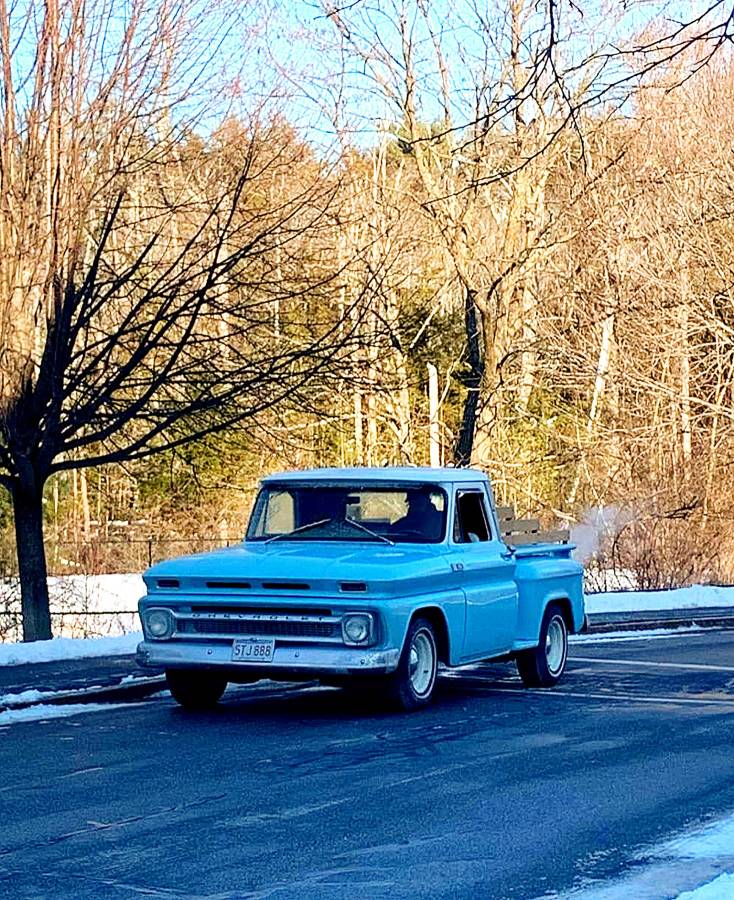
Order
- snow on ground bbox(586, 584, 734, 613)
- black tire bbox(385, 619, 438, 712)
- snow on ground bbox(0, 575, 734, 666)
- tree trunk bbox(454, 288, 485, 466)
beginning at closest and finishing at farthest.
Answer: black tire bbox(385, 619, 438, 712)
snow on ground bbox(586, 584, 734, 613)
snow on ground bbox(0, 575, 734, 666)
tree trunk bbox(454, 288, 485, 466)

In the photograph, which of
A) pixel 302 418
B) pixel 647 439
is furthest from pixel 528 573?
pixel 647 439

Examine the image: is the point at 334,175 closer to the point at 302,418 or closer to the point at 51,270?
the point at 51,270

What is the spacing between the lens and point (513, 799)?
8.90 meters

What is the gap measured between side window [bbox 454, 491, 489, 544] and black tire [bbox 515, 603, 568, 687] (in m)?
1.17

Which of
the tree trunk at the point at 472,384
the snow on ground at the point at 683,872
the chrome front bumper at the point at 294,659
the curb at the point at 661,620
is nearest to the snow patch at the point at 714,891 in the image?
the snow on ground at the point at 683,872

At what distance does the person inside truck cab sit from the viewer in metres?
13.3

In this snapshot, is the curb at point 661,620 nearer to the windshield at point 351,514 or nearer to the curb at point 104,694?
the windshield at point 351,514

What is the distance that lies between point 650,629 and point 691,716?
32.8 feet

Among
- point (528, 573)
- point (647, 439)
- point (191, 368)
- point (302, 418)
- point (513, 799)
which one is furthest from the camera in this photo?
point (647, 439)

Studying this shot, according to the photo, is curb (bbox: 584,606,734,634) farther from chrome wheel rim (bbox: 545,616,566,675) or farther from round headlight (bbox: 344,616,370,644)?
round headlight (bbox: 344,616,370,644)

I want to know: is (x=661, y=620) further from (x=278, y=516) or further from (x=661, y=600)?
(x=278, y=516)

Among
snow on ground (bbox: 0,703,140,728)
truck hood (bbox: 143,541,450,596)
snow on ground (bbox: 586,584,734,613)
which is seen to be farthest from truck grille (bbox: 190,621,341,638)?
snow on ground (bbox: 586,584,734,613)

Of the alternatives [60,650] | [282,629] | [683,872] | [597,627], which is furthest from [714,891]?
[597,627]

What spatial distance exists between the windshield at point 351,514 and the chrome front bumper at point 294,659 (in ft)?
5.22
